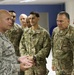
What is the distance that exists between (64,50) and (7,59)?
1749 millimetres

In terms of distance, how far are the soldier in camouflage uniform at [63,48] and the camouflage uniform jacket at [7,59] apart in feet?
5.24

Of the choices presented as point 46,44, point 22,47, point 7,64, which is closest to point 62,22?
point 46,44

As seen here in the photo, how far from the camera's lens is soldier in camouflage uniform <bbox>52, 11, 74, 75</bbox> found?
441 cm

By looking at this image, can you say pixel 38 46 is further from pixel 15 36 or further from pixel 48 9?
pixel 48 9

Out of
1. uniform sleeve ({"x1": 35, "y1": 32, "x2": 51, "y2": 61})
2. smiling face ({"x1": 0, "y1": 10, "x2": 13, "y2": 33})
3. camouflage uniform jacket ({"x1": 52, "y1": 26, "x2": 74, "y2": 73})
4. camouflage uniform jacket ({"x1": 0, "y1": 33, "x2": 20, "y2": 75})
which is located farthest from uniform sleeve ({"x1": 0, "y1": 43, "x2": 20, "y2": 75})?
uniform sleeve ({"x1": 35, "y1": 32, "x2": 51, "y2": 61})

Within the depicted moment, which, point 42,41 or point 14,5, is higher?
point 14,5

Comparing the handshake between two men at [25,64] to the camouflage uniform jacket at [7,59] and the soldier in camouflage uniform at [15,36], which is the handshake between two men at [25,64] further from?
the soldier in camouflage uniform at [15,36]

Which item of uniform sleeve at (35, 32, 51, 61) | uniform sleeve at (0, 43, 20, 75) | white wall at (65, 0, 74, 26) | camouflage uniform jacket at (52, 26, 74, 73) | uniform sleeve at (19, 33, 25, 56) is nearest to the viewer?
uniform sleeve at (0, 43, 20, 75)

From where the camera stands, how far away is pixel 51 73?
700 cm

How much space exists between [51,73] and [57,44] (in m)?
2.61

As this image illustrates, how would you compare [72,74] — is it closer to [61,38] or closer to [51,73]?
[61,38]

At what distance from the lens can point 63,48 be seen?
14.7 feet

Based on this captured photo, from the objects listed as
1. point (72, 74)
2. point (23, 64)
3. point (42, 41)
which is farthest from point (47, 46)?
point (23, 64)

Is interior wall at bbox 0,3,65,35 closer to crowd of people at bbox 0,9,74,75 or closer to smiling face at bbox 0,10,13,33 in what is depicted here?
crowd of people at bbox 0,9,74,75
